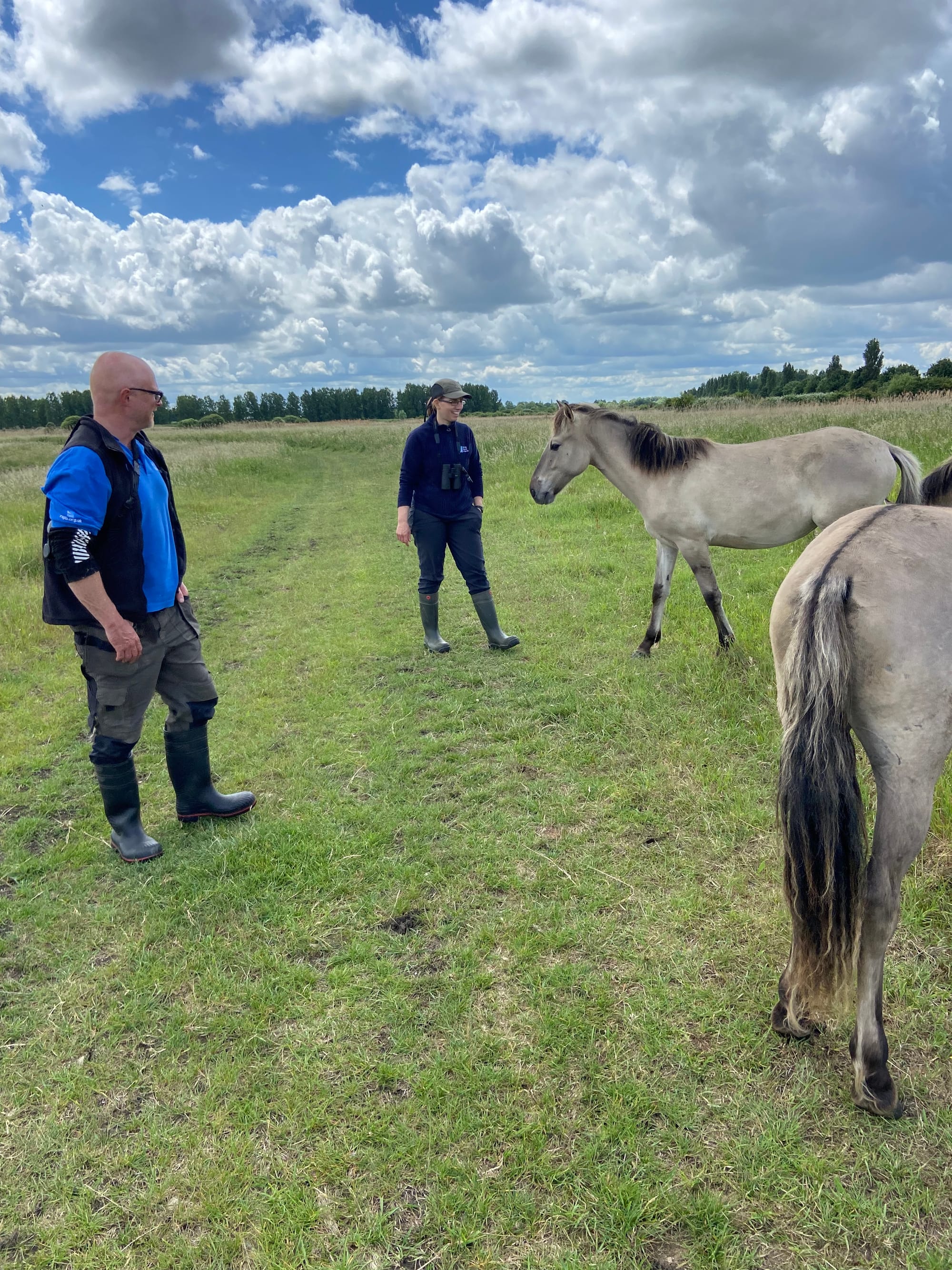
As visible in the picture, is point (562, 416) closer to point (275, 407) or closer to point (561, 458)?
point (561, 458)

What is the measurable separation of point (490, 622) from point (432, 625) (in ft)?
2.06

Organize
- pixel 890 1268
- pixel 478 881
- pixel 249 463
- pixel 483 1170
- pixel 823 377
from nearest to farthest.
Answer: pixel 890 1268 → pixel 483 1170 → pixel 478 881 → pixel 249 463 → pixel 823 377

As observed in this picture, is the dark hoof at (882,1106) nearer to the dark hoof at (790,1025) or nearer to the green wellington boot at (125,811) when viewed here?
the dark hoof at (790,1025)

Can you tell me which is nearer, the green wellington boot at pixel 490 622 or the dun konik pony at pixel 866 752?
the dun konik pony at pixel 866 752

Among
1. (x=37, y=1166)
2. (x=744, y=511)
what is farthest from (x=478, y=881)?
(x=744, y=511)

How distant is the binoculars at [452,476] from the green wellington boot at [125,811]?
371 cm

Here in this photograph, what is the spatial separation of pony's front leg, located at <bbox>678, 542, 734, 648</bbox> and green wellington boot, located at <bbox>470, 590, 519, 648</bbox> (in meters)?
1.82

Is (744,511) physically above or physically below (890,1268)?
above

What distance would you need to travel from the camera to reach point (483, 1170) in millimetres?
1995

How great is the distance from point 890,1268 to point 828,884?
0.95 m

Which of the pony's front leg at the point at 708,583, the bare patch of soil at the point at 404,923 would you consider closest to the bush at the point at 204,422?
the pony's front leg at the point at 708,583

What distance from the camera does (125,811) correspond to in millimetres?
3637

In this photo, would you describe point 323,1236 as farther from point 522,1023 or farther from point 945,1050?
point 945,1050

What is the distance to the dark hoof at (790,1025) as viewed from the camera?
92.7 inches
